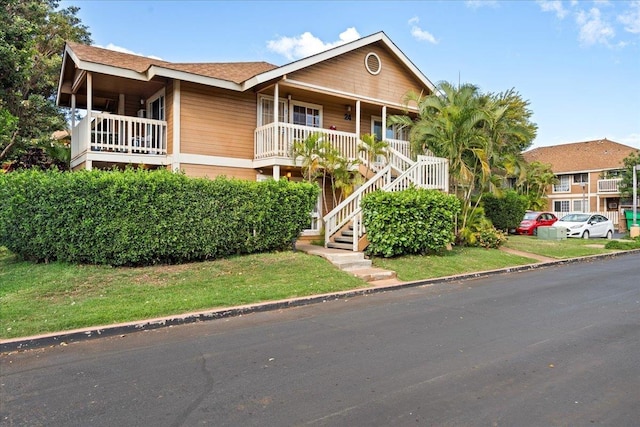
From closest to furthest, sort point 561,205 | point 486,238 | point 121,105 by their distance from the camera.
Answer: point 486,238, point 121,105, point 561,205

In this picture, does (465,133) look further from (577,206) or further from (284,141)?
(577,206)

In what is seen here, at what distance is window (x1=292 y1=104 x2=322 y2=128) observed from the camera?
56.4 ft

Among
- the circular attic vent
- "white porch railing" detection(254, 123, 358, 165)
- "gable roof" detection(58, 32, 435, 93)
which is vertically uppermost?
the circular attic vent

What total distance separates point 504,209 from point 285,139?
556 inches

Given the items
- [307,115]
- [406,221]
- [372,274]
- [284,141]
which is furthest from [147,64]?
[372,274]

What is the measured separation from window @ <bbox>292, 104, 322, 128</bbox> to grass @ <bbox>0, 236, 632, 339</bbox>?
7391 mm

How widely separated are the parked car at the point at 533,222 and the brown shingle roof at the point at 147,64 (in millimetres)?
17575

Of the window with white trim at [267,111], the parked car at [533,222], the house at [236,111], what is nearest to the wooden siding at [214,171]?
the house at [236,111]

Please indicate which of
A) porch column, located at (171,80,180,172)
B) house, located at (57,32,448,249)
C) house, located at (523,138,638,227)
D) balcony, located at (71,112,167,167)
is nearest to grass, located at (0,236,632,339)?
house, located at (57,32,448,249)

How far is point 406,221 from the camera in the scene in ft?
40.4

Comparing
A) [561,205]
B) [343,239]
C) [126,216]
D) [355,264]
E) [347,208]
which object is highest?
[561,205]

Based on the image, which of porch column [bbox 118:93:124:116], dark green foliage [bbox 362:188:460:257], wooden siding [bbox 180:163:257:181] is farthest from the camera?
porch column [bbox 118:93:124:116]

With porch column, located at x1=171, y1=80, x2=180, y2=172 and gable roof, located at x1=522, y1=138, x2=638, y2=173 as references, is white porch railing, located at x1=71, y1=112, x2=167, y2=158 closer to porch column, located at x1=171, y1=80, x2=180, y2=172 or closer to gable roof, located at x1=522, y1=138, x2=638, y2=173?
porch column, located at x1=171, y1=80, x2=180, y2=172

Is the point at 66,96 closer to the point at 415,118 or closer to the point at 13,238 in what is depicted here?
the point at 13,238
